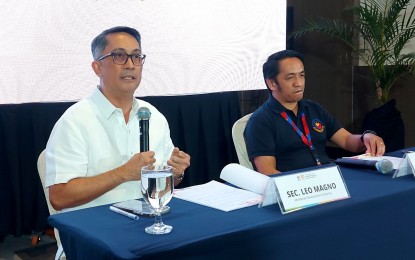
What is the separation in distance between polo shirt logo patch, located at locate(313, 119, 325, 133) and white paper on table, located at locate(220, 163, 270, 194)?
1.02m

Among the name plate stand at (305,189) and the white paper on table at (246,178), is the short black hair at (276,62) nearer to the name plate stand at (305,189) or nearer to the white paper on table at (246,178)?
the white paper on table at (246,178)

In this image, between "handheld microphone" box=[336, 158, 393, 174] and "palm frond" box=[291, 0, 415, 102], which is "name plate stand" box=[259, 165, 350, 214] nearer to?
"handheld microphone" box=[336, 158, 393, 174]

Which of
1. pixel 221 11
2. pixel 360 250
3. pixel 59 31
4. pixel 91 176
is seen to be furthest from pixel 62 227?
pixel 221 11

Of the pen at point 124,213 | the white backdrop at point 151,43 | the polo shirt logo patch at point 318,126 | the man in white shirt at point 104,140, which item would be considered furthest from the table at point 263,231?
the white backdrop at point 151,43

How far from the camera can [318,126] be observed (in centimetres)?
270

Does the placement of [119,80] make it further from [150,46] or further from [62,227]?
[150,46]

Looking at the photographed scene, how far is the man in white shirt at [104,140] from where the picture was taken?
1.74 metres

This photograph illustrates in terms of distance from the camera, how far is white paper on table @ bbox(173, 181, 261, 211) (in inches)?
59.5

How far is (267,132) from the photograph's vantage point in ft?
8.18


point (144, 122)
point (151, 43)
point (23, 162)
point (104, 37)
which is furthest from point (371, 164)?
point (23, 162)

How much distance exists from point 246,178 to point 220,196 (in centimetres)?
12

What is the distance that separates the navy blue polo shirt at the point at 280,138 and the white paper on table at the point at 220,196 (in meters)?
0.77

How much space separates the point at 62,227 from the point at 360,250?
87cm

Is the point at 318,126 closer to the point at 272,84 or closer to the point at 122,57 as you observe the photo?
the point at 272,84
